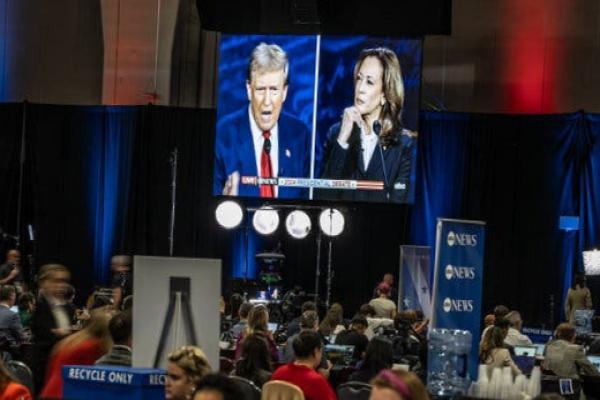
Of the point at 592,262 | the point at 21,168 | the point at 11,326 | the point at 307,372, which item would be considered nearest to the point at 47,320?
the point at 307,372

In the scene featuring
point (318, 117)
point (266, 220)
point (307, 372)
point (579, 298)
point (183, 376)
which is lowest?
point (579, 298)

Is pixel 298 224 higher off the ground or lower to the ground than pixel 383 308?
higher

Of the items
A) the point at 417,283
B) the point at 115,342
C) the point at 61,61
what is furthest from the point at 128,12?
the point at 115,342

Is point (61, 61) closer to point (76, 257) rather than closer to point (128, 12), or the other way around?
point (128, 12)

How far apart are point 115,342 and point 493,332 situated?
3957 mm

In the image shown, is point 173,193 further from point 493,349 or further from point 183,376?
point 183,376

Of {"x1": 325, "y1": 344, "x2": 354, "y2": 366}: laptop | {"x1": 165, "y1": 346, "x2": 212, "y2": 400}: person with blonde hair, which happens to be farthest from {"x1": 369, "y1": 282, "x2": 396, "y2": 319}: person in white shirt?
{"x1": 165, "y1": 346, "x2": 212, "y2": 400}: person with blonde hair

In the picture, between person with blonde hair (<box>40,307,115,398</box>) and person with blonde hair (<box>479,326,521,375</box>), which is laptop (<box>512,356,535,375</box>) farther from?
person with blonde hair (<box>40,307,115,398</box>)

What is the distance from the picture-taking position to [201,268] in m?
6.07

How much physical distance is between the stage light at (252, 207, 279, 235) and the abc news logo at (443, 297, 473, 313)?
10771 mm

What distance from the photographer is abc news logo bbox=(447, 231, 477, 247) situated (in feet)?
23.8

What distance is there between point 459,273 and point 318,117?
10.4m

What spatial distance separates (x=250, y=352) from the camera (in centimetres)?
778

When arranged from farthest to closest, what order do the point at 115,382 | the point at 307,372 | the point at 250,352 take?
the point at 250,352, the point at 307,372, the point at 115,382
